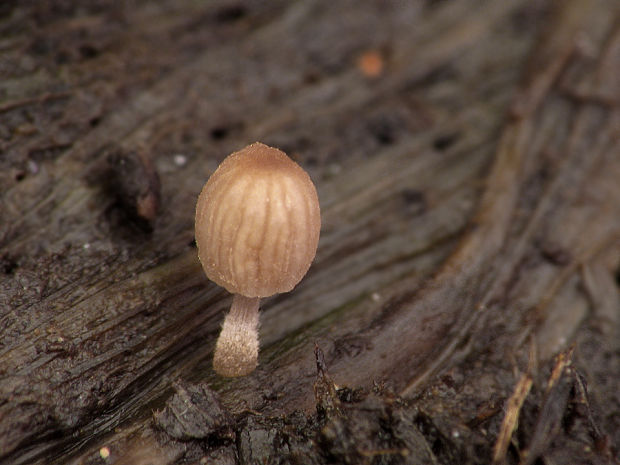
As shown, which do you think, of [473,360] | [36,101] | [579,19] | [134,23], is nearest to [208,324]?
[473,360]

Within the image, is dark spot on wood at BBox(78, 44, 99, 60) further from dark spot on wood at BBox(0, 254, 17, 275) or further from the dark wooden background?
dark spot on wood at BBox(0, 254, 17, 275)

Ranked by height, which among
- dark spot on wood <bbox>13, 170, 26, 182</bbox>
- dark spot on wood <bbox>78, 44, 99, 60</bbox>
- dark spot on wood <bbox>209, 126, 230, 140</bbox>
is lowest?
dark spot on wood <bbox>209, 126, 230, 140</bbox>

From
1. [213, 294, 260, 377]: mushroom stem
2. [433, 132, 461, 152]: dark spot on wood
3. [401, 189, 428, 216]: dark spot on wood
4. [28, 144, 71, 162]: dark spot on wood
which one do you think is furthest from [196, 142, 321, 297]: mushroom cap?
[433, 132, 461, 152]: dark spot on wood

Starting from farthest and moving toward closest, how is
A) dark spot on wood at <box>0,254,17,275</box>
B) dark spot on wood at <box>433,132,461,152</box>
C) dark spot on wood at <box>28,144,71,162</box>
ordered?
dark spot on wood at <box>433,132,461,152</box>
dark spot on wood at <box>28,144,71,162</box>
dark spot on wood at <box>0,254,17,275</box>

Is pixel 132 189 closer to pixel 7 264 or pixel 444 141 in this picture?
pixel 7 264

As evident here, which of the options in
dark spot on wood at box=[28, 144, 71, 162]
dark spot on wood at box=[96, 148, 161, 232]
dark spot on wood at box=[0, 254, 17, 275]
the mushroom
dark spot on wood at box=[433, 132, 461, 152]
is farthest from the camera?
dark spot on wood at box=[433, 132, 461, 152]

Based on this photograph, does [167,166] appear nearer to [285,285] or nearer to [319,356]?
[285,285]

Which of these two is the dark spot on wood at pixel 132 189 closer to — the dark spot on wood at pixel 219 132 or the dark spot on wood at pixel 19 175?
the dark spot on wood at pixel 19 175
